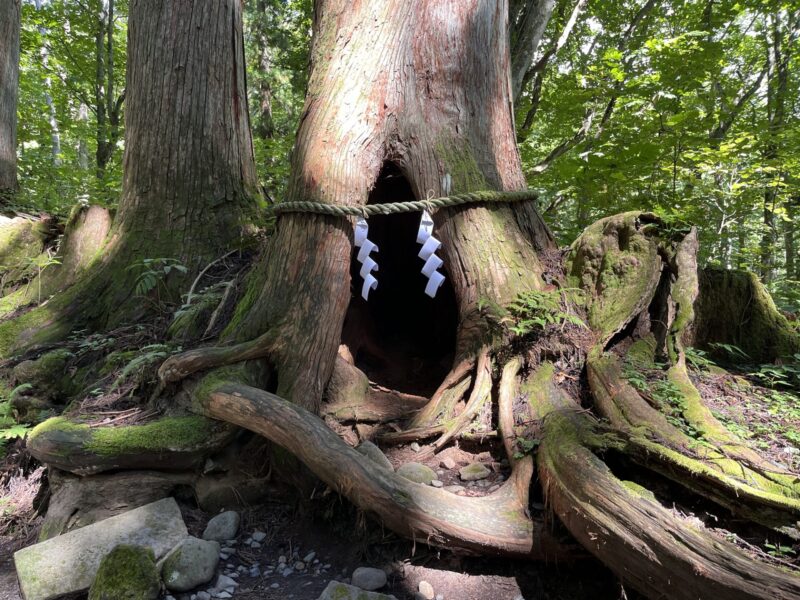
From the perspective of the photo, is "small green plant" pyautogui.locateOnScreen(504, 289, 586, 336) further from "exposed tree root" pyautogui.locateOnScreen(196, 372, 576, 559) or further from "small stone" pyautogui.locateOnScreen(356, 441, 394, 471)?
"small stone" pyautogui.locateOnScreen(356, 441, 394, 471)

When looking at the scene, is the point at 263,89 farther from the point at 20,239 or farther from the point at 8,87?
the point at 20,239

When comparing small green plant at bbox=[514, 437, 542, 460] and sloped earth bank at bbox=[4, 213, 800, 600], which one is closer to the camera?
sloped earth bank at bbox=[4, 213, 800, 600]

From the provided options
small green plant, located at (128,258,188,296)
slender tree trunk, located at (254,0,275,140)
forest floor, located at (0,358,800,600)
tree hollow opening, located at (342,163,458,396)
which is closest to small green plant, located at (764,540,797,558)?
forest floor, located at (0,358,800,600)

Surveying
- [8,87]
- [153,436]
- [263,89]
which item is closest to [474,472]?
[153,436]

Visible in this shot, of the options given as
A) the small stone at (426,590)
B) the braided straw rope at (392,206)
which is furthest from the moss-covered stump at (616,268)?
the small stone at (426,590)

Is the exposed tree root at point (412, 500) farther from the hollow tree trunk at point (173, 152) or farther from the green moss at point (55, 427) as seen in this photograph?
the hollow tree trunk at point (173, 152)

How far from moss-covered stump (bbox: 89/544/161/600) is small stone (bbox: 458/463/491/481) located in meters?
1.58

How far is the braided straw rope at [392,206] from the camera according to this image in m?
3.18

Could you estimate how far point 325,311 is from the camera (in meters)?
3.16

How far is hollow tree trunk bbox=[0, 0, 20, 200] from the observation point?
657 centimetres

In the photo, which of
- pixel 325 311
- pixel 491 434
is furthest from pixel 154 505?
pixel 491 434

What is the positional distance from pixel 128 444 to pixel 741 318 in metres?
4.55

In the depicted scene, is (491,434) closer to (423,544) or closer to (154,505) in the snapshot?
(423,544)

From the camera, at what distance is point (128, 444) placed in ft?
8.71
